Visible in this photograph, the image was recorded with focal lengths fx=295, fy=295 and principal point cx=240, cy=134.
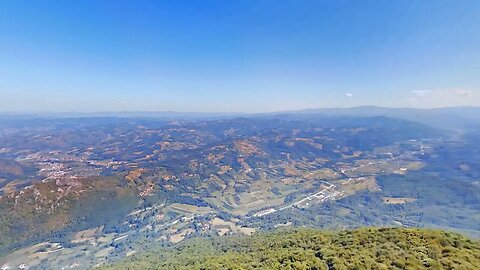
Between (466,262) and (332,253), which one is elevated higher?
(466,262)

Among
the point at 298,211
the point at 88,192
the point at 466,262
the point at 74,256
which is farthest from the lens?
the point at 298,211

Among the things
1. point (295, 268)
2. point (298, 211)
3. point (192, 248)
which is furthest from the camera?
point (298, 211)

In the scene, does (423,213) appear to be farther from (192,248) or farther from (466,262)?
(466,262)

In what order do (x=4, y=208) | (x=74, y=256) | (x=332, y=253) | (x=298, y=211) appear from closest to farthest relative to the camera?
(x=332, y=253) < (x=74, y=256) < (x=4, y=208) < (x=298, y=211)

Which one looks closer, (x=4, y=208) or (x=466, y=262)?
(x=466, y=262)

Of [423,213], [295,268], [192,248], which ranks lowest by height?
[423,213]

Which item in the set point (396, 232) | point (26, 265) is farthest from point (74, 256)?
point (396, 232)

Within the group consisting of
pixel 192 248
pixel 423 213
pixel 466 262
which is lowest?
pixel 423 213

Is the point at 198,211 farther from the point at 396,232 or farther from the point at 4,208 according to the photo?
the point at 396,232

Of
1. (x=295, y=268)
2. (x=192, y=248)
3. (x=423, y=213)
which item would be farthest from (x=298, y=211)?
(x=295, y=268)
